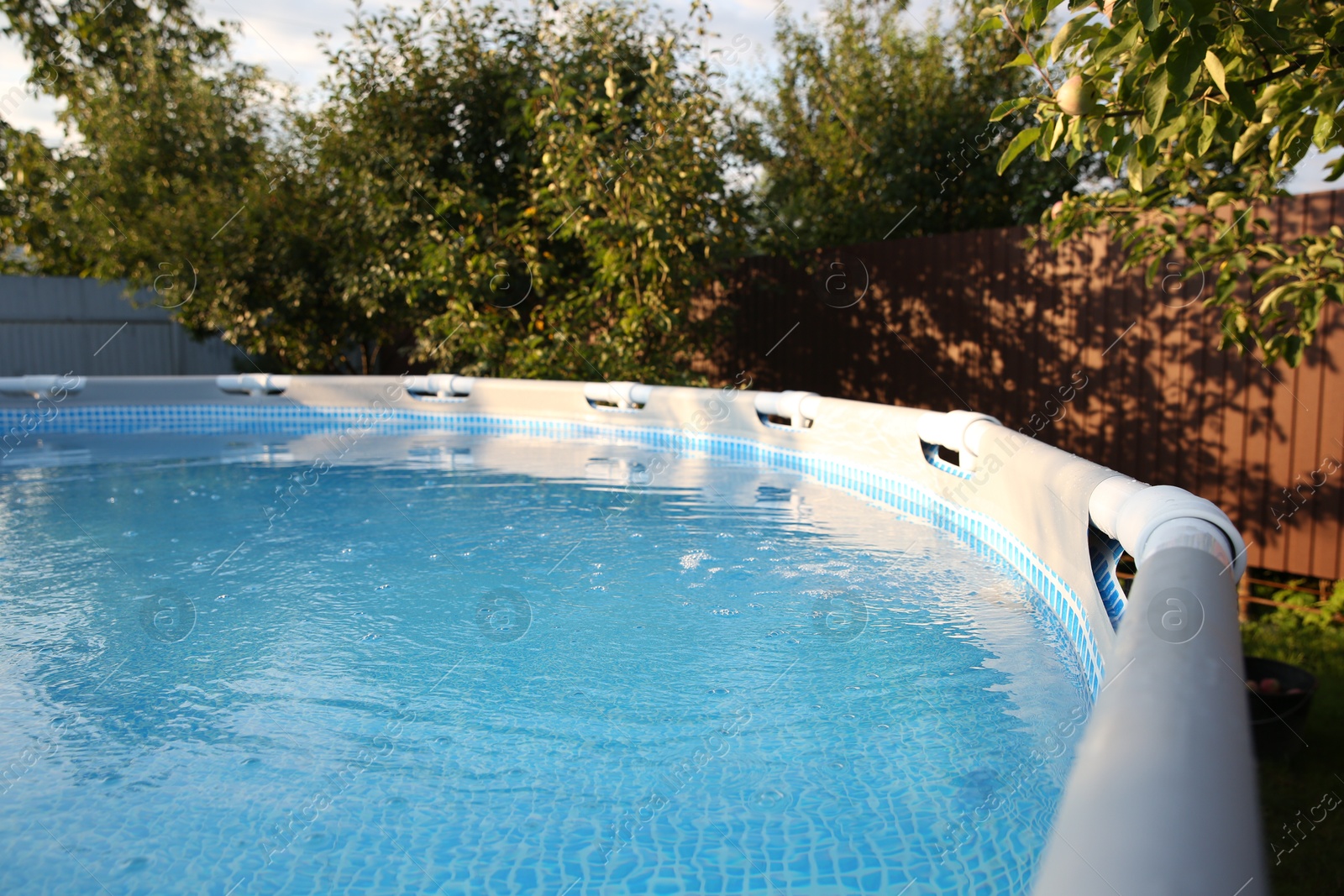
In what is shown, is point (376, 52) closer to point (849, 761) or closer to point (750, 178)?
point (750, 178)

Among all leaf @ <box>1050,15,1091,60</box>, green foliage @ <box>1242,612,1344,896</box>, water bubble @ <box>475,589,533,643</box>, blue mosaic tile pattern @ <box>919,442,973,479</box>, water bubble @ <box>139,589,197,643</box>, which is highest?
leaf @ <box>1050,15,1091,60</box>

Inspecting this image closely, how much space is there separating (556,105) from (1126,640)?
280 inches

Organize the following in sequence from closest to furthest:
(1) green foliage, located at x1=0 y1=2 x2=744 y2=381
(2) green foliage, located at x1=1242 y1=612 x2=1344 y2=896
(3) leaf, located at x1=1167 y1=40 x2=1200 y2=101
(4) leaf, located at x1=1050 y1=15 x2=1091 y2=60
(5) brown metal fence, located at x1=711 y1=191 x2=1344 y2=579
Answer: (3) leaf, located at x1=1167 y1=40 x2=1200 y2=101 → (4) leaf, located at x1=1050 y1=15 x2=1091 y2=60 → (2) green foliage, located at x1=1242 y1=612 x2=1344 y2=896 → (5) brown metal fence, located at x1=711 y1=191 x2=1344 y2=579 → (1) green foliage, located at x1=0 y1=2 x2=744 y2=381

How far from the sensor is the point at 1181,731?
822 millimetres

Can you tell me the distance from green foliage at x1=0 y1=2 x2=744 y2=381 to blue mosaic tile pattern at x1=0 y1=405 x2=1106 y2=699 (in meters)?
0.68

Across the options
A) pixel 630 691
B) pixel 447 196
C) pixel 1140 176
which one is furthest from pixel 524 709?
pixel 447 196

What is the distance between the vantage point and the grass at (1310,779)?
123 inches

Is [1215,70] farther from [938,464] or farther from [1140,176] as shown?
[938,464]

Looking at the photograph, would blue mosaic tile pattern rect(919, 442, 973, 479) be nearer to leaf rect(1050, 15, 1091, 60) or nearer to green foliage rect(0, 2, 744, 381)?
leaf rect(1050, 15, 1091, 60)

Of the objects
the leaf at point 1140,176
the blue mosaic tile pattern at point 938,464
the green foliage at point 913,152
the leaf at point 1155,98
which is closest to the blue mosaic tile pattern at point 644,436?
the blue mosaic tile pattern at point 938,464

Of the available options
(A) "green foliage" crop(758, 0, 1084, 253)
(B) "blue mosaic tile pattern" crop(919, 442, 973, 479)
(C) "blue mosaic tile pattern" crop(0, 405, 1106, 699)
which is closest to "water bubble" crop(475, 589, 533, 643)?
(C) "blue mosaic tile pattern" crop(0, 405, 1106, 699)

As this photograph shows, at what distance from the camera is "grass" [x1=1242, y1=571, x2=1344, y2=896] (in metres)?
3.13

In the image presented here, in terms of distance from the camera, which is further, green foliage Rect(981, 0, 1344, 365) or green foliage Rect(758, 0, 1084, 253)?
green foliage Rect(758, 0, 1084, 253)

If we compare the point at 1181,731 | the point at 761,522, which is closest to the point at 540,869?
the point at 1181,731
